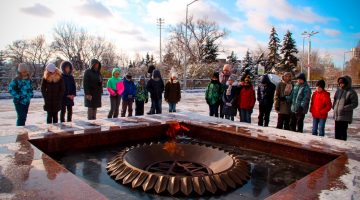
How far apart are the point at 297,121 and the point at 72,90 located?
5.84 meters

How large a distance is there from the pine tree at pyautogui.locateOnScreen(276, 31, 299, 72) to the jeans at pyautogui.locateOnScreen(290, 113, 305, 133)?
3633 cm

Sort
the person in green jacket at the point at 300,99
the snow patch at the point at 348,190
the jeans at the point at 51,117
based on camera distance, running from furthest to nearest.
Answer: the person in green jacket at the point at 300,99, the jeans at the point at 51,117, the snow patch at the point at 348,190

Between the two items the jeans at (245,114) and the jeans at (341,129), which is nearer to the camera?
the jeans at (341,129)

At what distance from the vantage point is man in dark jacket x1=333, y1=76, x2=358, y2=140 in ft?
20.0

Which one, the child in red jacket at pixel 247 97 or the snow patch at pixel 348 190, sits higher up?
the child in red jacket at pixel 247 97

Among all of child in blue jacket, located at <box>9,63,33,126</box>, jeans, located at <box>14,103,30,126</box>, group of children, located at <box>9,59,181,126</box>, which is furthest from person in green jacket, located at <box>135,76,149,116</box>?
jeans, located at <box>14,103,30,126</box>

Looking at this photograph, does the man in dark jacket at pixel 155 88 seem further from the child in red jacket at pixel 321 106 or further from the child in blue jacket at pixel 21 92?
the child in red jacket at pixel 321 106

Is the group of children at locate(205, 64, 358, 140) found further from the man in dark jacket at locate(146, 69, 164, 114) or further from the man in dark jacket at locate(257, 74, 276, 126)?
the man in dark jacket at locate(146, 69, 164, 114)

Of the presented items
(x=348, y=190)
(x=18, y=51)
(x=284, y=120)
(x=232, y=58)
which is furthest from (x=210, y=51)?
(x=348, y=190)

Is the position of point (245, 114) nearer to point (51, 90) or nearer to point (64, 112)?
point (64, 112)

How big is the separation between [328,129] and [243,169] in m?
6.63

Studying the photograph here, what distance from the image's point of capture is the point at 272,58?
43531 mm

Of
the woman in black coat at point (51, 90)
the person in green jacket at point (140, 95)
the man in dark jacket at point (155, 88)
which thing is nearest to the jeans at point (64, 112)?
the woman in black coat at point (51, 90)

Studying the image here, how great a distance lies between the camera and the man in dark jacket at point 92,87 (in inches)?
271
